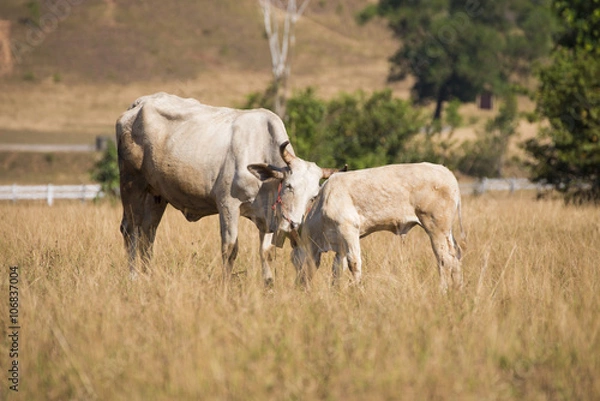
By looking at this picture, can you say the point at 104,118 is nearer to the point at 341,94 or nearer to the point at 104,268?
the point at 341,94

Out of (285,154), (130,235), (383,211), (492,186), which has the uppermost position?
(285,154)

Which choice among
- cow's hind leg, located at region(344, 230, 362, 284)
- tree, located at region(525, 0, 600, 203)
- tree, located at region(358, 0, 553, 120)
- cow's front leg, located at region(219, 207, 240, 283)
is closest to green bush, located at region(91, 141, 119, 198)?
tree, located at region(525, 0, 600, 203)

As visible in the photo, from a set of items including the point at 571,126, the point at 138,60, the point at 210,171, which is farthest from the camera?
the point at 138,60

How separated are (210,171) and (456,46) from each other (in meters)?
50.6

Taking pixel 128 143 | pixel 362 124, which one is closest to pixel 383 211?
pixel 128 143

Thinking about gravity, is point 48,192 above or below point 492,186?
above

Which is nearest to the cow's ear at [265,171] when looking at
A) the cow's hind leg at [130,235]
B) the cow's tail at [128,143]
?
the cow's hind leg at [130,235]

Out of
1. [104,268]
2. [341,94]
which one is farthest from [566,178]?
[104,268]

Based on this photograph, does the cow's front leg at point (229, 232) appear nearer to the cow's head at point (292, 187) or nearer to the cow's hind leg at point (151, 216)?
the cow's head at point (292, 187)

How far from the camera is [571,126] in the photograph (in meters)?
16.7

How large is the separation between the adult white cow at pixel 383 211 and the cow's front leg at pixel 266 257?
0.87ft

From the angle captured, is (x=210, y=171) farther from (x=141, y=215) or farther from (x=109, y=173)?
(x=109, y=173)

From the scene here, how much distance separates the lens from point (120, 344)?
5.09m

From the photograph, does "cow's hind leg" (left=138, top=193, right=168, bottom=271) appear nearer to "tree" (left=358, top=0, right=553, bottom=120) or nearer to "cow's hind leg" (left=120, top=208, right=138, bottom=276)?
"cow's hind leg" (left=120, top=208, right=138, bottom=276)
